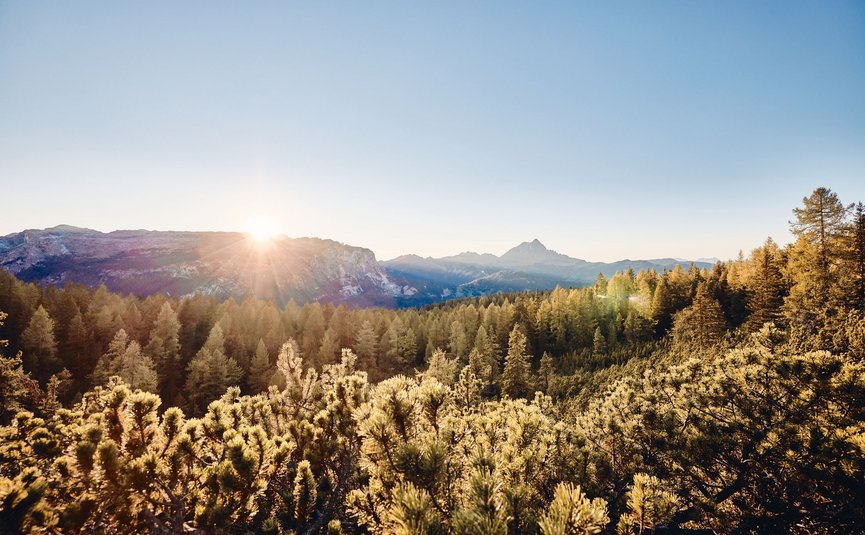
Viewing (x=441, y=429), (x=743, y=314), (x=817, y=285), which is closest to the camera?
(x=441, y=429)

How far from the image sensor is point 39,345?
31516 mm

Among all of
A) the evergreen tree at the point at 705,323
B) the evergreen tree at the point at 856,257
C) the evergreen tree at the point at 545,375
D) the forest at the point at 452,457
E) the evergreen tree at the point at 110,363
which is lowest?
the evergreen tree at the point at 545,375

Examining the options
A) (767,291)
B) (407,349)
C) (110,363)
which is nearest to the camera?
(110,363)

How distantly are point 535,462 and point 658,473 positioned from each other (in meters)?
5.15

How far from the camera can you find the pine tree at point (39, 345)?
103ft

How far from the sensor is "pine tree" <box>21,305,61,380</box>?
3127cm

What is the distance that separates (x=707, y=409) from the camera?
24.7 ft

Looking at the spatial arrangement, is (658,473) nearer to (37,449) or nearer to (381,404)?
(381,404)

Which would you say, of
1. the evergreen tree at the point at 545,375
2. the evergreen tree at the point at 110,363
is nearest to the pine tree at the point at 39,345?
the evergreen tree at the point at 110,363

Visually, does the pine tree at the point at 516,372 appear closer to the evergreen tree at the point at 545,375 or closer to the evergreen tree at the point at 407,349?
the evergreen tree at the point at 545,375

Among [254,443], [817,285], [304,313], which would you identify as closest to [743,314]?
[817,285]

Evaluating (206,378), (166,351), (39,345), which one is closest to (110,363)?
(166,351)

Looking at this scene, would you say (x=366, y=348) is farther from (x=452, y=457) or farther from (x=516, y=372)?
(x=452, y=457)

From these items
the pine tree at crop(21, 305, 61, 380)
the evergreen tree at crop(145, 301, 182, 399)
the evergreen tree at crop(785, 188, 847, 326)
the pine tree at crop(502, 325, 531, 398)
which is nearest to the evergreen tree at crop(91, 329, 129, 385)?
the evergreen tree at crop(145, 301, 182, 399)
